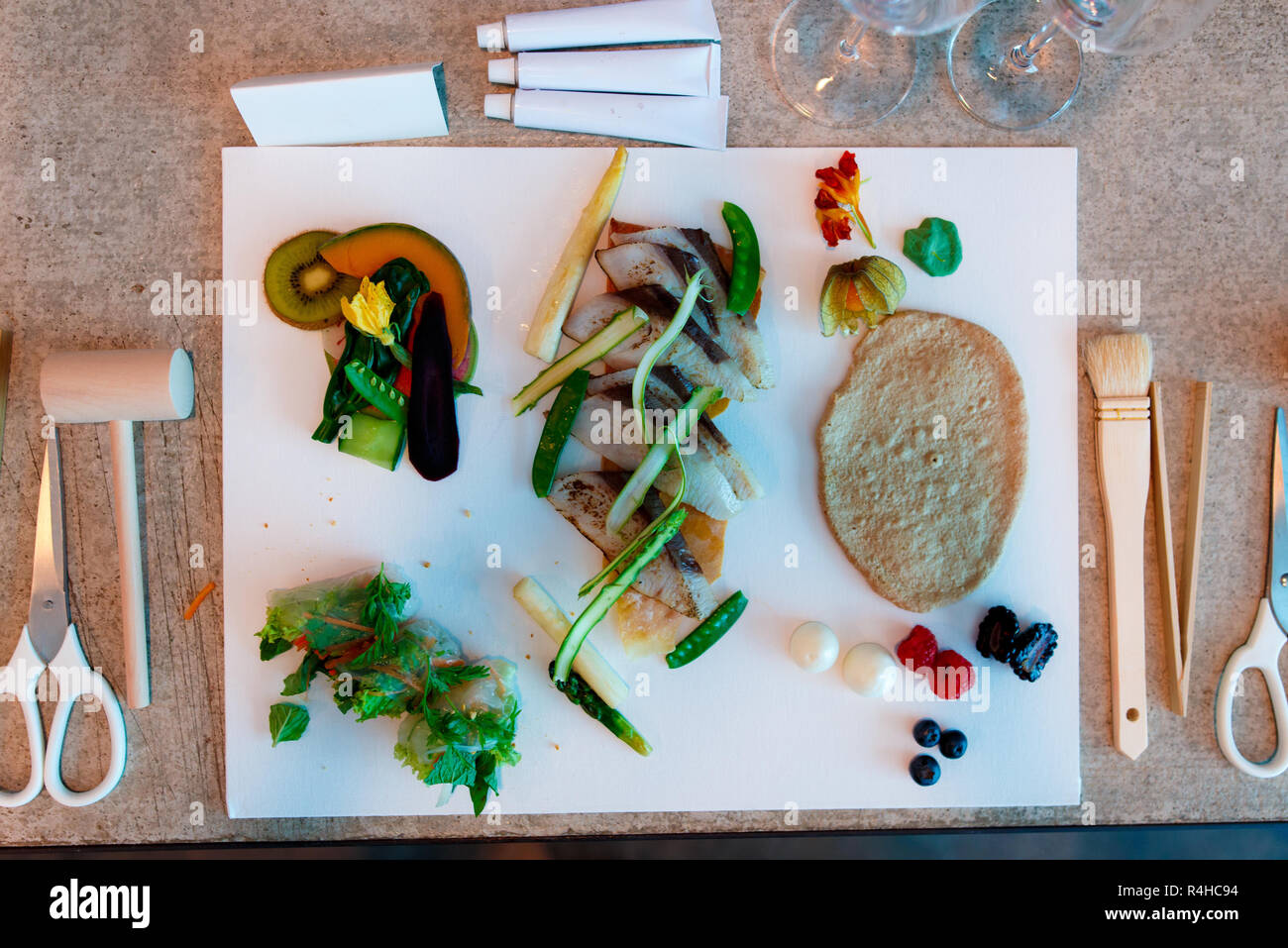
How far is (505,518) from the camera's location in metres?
1.43

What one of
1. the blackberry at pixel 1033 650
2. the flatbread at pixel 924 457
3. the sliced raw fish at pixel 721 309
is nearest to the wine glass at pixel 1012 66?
the flatbread at pixel 924 457

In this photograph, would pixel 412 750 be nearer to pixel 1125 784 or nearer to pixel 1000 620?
pixel 1000 620

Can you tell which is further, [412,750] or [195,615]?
[195,615]

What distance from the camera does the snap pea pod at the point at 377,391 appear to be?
51.5 inches

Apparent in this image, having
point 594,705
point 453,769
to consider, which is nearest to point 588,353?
point 594,705

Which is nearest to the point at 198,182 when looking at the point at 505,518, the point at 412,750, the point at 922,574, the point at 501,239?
the point at 501,239

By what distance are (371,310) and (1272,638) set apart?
1.59 m

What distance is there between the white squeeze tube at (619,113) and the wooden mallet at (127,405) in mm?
682

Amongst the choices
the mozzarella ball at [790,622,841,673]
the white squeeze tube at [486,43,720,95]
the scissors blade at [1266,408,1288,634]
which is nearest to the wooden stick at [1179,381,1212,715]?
the scissors blade at [1266,408,1288,634]

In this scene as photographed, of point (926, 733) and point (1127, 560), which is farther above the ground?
point (1127, 560)

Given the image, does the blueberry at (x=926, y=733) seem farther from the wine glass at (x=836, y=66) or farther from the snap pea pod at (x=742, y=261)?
the wine glass at (x=836, y=66)

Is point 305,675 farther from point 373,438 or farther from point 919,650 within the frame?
point 919,650

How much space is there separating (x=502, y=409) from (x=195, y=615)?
629 millimetres

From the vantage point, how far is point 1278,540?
4.65ft
